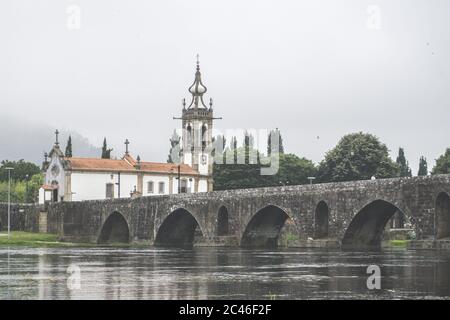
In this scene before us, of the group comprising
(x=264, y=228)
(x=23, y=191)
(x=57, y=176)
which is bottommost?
(x=264, y=228)

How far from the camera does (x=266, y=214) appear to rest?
80938 mm

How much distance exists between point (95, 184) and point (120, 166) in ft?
15.5

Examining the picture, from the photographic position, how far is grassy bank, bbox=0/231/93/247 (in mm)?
92688

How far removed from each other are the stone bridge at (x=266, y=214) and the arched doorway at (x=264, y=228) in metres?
0.09

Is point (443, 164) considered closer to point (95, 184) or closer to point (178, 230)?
point (178, 230)

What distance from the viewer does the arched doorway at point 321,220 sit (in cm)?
7294

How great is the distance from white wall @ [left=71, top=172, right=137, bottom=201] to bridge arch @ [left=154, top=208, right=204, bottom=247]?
29842 millimetres

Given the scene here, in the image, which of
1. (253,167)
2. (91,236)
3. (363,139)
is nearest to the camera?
(91,236)

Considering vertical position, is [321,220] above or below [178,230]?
above

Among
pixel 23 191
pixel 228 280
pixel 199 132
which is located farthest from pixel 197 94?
pixel 228 280
